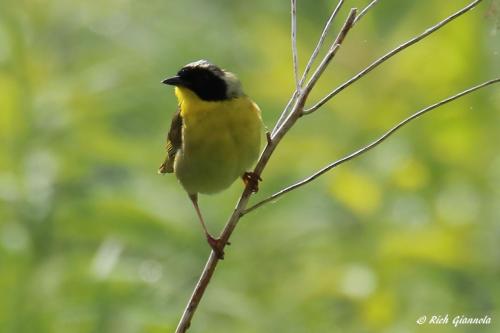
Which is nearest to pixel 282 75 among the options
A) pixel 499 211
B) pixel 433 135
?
pixel 433 135

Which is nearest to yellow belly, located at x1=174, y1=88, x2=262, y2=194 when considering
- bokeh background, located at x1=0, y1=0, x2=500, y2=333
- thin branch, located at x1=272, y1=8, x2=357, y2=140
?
bokeh background, located at x1=0, y1=0, x2=500, y2=333

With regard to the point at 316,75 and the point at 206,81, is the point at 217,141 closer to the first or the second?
the point at 206,81

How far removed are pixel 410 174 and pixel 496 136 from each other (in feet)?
1.43

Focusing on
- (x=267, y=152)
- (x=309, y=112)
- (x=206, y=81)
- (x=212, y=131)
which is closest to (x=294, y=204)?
(x=206, y=81)

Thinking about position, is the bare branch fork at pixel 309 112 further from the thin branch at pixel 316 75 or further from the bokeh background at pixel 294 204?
the bokeh background at pixel 294 204

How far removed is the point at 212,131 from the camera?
15.0ft

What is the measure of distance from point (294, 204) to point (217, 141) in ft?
4.34

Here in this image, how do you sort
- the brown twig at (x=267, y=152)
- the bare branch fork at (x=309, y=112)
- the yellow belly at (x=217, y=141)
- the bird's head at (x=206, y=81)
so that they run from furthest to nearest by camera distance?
the bird's head at (x=206, y=81), the yellow belly at (x=217, y=141), the brown twig at (x=267, y=152), the bare branch fork at (x=309, y=112)

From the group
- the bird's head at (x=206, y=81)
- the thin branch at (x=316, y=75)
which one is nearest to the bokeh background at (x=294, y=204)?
the bird's head at (x=206, y=81)

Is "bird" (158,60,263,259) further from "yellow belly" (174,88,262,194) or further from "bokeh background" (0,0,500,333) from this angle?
"bokeh background" (0,0,500,333)

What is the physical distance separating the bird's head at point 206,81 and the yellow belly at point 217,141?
35mm

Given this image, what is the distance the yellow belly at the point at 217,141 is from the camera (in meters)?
4.53

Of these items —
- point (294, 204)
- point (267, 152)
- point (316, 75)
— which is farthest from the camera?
point (294, 204)

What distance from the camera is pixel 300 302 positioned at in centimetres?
545
